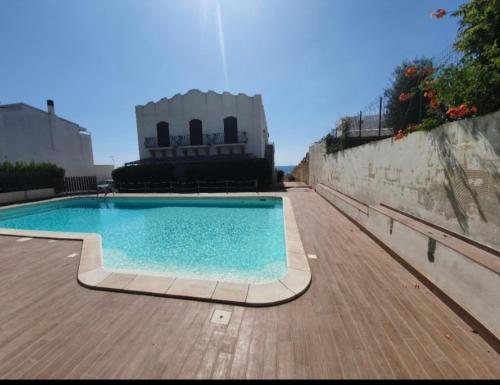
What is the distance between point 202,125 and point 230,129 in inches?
93.5

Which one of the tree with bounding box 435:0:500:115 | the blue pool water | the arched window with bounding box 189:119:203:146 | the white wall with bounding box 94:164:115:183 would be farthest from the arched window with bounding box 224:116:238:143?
the tree with bounding box 435:0:500:115

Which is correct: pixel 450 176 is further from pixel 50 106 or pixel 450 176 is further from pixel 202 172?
pixel 50 106

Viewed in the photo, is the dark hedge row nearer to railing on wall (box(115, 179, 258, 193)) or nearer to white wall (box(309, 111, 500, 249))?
railing on wall (box(115, 179, 258, 193))

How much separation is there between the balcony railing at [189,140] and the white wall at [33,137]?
821cm

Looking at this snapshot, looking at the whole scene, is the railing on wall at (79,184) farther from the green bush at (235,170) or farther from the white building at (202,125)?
the green bush at (235,170)

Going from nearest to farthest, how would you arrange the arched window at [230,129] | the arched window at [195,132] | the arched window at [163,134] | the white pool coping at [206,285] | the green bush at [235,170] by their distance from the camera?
the white pool coping at [206,285] < the green bush at [235,170] < the arched window at [230,129] < the arched window at [195,132] < the arched window at [163,134]

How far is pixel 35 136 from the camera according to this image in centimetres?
1764

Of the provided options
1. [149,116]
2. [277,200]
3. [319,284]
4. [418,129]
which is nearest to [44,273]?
[319,284]

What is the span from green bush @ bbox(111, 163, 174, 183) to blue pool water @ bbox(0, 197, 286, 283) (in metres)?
3.23

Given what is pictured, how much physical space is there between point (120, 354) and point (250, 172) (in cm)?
1375

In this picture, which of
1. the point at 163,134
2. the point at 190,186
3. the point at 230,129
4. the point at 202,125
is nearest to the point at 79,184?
the point at 163,134

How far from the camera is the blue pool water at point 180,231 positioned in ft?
16.0

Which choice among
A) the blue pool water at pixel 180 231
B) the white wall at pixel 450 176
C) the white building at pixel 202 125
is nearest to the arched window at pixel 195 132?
the white building at pixel 202 125

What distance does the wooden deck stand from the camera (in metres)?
1.91
